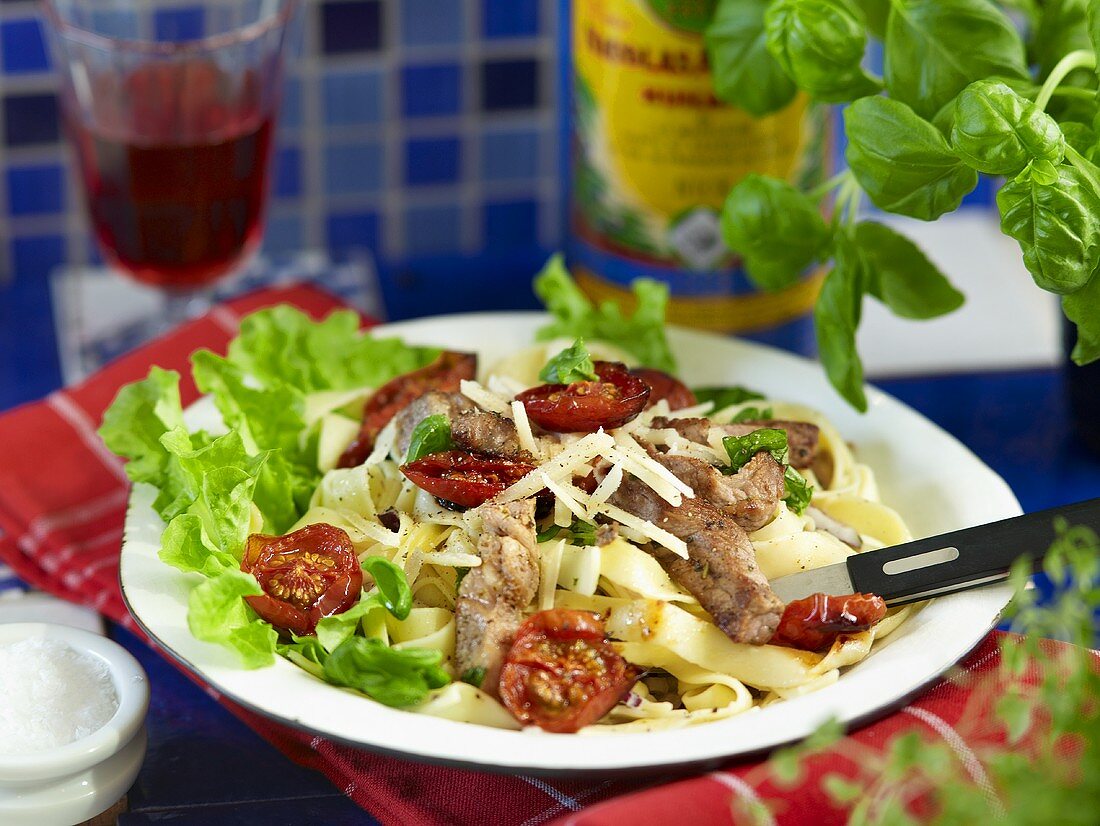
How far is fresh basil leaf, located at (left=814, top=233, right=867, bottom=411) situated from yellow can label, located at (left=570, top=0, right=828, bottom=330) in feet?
1.74

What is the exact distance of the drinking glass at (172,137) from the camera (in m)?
2.72

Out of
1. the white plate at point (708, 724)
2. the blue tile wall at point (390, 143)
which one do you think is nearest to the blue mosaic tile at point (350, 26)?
the blue tile wall at point (390, 143)

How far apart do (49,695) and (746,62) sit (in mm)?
1536

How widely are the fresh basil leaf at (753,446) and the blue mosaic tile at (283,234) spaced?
1.98 m

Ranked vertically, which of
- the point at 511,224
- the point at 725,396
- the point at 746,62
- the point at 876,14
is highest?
the point at 876,14

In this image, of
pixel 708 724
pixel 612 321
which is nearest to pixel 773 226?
pixel 612 321

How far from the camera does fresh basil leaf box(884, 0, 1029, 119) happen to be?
2.06 m

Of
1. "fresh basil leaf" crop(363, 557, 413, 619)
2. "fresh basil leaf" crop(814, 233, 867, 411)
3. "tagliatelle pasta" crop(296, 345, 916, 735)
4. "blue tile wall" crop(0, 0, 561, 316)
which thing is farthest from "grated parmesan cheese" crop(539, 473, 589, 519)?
"blue tile wall" crop(0, 0, 561, 316)

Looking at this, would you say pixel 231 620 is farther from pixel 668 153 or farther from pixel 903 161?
pixel 668 153

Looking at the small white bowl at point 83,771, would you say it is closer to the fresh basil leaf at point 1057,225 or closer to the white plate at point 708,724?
the white plate at point 708,724

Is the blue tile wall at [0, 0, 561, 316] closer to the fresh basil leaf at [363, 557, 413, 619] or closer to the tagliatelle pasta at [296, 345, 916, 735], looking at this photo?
the tagliatelle pasta at [296, 345, 916, 735]

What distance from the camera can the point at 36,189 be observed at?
A: 348cm

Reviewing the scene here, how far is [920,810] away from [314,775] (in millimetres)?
863

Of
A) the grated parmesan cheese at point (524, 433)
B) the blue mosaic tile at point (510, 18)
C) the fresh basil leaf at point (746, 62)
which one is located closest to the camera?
the grated parmesan cheese at point (524, 433)
